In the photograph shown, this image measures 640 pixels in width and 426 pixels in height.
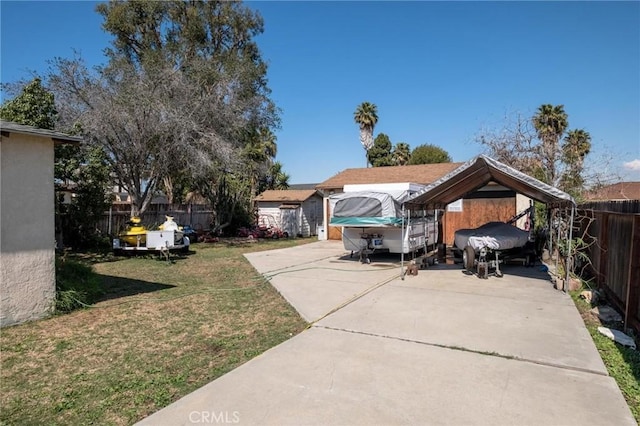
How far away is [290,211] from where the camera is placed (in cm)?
2342

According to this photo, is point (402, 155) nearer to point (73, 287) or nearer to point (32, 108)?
point (32, 108)

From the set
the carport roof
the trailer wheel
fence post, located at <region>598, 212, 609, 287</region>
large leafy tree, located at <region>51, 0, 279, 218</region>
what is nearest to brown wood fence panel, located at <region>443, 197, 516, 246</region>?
the carport roof

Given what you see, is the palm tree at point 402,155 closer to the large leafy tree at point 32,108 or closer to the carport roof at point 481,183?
the carport roof at point 481,183

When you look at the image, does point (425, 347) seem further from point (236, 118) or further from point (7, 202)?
point (236, 118)

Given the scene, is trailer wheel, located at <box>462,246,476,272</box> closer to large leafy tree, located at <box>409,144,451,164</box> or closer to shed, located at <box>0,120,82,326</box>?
shed, located at <box>0,120,82,326</box>

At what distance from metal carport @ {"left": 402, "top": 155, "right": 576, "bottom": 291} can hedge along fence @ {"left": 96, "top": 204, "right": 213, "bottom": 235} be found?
463 inches

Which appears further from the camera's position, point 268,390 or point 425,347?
point 425,347

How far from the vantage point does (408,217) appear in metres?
10.7

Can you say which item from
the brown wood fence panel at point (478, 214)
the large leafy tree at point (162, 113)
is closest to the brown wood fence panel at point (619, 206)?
the brown wood fence panel at point (478, 214)

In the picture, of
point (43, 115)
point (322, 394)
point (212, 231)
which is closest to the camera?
point (322, 394)

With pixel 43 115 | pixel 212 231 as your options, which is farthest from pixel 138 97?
pixel 212 231

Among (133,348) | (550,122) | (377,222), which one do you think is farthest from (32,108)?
(550,122)

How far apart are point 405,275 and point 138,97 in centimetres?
1161

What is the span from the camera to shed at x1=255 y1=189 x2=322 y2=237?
77.0ft
